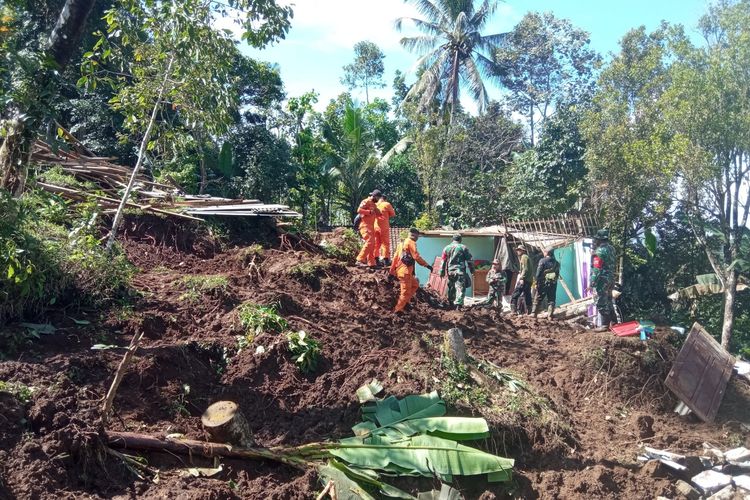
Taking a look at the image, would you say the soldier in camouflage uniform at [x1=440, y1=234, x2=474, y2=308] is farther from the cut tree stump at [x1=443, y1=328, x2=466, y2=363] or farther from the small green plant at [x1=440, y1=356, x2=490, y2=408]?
the small green plant at [x1=440, y1=356, x2=490, y2=408]

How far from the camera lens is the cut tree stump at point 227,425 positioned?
210 inches

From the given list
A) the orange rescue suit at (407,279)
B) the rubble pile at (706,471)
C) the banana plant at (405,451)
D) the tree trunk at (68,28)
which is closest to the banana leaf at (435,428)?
the banana plant at (405,451)

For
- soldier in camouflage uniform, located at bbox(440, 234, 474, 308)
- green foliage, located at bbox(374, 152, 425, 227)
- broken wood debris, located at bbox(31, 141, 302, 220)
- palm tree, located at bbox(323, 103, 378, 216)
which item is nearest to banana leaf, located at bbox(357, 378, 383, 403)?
soldier in camouflage uniform, located at bbox(440, 234, 474, 308)

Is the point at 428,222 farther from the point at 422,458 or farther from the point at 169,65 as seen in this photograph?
the point at 422,458

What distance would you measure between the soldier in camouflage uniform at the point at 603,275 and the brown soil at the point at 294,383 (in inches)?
34.5

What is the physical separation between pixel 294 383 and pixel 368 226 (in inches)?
191

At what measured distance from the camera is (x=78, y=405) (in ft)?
17.0

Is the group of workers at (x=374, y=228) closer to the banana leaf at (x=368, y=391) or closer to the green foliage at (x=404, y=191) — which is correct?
the banana leaf at (x=368, y=391)

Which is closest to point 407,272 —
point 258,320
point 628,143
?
point 258,320

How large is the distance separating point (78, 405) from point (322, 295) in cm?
491

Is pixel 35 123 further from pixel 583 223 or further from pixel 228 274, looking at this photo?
pixel 583 223

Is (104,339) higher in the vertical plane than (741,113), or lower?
lower

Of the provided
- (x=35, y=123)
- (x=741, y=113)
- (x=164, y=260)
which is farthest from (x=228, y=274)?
(x=741, y=113)

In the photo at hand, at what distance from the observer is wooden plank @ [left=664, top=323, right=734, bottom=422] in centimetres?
872
